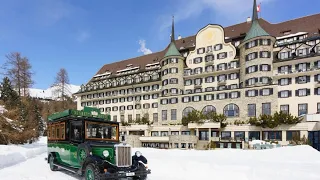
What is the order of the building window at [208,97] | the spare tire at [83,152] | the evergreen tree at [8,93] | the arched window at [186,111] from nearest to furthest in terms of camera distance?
1. the spare tire at [83,152]
2. the evergreen tree at [8,93]
3. the building window at [208,97]
4. the arched window at [186,111]

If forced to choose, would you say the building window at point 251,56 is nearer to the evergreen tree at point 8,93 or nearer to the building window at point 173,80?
the building window at point 173,80

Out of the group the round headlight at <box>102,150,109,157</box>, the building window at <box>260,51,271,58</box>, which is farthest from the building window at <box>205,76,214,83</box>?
the round headlight at <box>102,150,109,157</box>

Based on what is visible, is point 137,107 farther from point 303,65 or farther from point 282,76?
point 303,65

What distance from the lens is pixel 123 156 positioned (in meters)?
8.89

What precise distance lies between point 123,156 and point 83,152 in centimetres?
191

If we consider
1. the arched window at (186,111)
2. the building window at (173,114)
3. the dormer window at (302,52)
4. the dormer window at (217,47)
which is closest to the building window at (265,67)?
the dormer window at (302,52)

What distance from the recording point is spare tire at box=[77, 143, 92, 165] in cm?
923

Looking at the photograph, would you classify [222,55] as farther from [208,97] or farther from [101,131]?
[101,131]

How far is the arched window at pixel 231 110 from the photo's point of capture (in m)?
41.1

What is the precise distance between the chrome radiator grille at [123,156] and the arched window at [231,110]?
35399 mm

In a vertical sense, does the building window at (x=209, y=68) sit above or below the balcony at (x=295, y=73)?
above

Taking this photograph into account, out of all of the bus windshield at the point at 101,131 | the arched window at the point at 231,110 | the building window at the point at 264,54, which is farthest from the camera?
the arched window at the point at 231,110

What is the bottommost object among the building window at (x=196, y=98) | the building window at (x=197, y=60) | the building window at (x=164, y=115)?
the building window at (x=164, y=115)

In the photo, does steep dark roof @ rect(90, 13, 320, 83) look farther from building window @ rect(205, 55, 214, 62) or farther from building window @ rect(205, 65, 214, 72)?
building window @ rect(205, 65, 214, 72)
